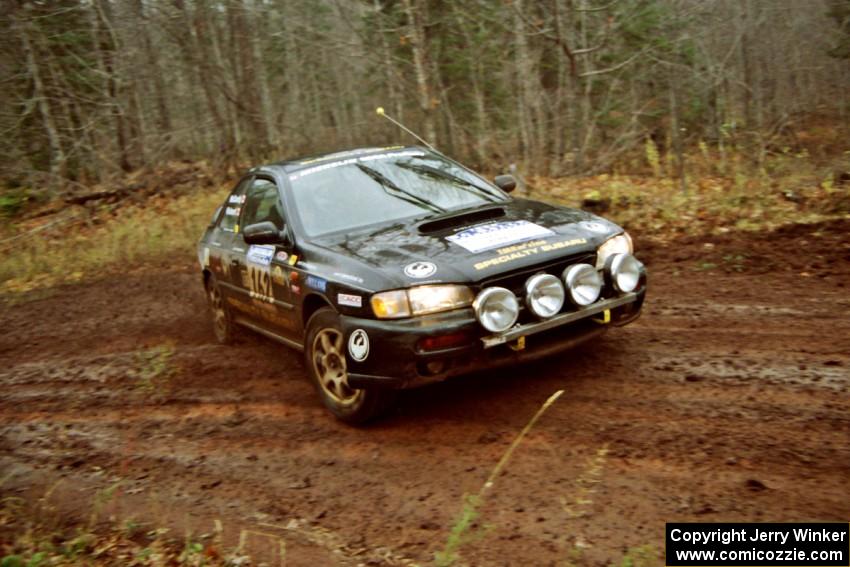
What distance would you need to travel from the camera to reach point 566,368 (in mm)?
5219

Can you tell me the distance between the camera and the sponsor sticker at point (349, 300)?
4566mm

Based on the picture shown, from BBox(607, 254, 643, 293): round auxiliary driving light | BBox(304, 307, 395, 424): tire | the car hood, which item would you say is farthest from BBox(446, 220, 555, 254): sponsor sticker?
BBox(304, 307, 395, 424): tire

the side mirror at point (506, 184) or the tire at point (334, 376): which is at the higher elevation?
the side mirror at point (506, 184)

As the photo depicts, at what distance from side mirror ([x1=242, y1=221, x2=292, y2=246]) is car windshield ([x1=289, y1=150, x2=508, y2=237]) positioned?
Result: 0.18 metres

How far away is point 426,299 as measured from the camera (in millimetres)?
4402

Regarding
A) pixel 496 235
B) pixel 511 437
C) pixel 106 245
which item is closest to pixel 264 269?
pixel 496 235

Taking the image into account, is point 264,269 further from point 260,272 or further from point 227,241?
point 227,241

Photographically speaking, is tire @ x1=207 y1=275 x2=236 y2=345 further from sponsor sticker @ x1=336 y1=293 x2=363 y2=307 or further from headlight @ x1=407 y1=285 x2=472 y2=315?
headlight @ x1=407 y1=285 x2=472 y2=315

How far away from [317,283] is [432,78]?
36.6ft

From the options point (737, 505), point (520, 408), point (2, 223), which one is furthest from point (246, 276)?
point (2, 223)

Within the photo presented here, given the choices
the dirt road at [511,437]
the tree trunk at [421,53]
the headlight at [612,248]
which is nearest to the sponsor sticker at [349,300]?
the dirt road at [511,437]

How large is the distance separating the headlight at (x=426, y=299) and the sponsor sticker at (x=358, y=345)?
24 centimetres

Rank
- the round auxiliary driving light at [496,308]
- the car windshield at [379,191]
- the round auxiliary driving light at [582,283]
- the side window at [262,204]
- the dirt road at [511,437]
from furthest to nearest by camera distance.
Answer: the side window at [262,204]
the car windshield at [379,191]
the round auxiliary driving light at [582,283]
the round auxiliary driving light at [496,308]
the dirt road at [511,437]

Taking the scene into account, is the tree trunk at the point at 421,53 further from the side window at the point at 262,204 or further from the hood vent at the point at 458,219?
the hood vent at the point at 458,219
